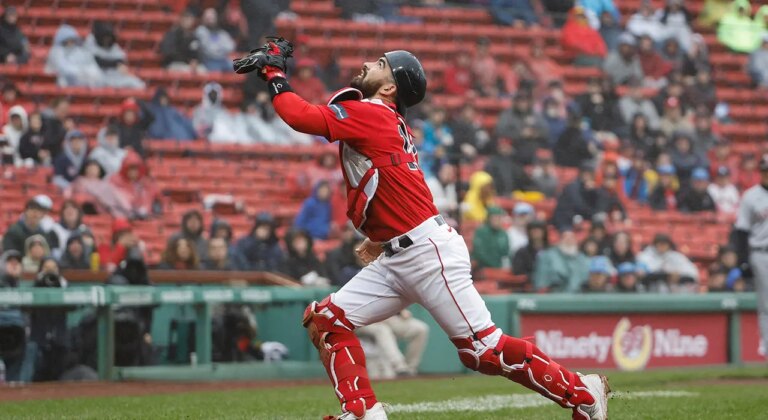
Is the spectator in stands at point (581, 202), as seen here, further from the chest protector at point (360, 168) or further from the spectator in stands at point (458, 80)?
the chest protector at point (360, 168)

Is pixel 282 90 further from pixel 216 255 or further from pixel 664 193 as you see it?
pixel 664 193

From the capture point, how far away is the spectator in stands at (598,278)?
1384 centimetres

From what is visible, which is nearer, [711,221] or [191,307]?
[191,307]

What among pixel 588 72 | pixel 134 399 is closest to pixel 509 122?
pixel 588 72

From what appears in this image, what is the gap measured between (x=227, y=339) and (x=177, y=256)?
102 centimetres

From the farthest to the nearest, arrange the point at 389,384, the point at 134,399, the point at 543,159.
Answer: the point at 543,159, the point at 389,384, the point at 134,399

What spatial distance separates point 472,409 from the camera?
7.61m

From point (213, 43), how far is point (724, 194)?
284 inches

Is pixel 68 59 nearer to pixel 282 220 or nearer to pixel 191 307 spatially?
pixel 282 220

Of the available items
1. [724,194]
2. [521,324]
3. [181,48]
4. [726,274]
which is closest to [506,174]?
[726,274]

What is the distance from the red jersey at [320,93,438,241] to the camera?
5445 millimetres

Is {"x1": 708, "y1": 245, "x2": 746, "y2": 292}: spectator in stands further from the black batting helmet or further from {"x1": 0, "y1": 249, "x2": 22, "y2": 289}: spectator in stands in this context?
the black batting helmet

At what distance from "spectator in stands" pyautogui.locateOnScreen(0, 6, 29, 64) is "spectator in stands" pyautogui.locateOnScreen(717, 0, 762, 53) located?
37.6ft

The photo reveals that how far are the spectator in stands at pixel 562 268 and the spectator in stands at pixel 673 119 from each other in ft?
15.6
